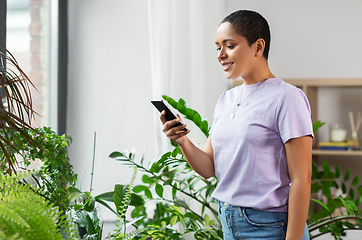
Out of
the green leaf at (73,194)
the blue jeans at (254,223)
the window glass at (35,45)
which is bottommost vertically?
the blue jeans at (254,223)

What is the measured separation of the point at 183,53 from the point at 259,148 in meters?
1.14

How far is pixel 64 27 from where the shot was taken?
7.45ft

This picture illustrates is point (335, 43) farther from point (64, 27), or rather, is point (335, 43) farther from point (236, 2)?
point (64, 27)

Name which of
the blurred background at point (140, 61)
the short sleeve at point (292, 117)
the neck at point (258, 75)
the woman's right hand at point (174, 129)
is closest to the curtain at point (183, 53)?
the blurred background at point (140, 61)

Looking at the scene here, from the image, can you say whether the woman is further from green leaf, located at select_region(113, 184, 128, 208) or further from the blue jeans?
green leaf, located at select_region(113, 184, 128, 208)

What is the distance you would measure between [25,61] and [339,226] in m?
1.82

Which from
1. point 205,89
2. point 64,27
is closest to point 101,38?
point 64,27

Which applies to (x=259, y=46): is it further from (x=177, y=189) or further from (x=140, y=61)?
(x=140, y=61)

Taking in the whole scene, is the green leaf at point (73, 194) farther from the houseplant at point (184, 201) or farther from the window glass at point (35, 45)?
the window glass at point (35, 45)

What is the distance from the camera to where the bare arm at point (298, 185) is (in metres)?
0.92

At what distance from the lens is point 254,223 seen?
3.19 ft

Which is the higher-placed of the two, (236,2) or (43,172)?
(236,2)

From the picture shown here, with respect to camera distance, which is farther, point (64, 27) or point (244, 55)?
point (64, 27)

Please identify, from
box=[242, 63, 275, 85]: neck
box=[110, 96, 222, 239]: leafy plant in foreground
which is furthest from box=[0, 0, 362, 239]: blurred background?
box=[242, 63, 275, 85]: neck
